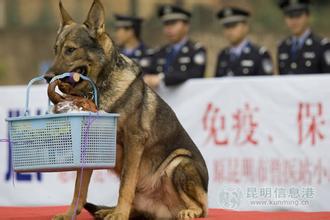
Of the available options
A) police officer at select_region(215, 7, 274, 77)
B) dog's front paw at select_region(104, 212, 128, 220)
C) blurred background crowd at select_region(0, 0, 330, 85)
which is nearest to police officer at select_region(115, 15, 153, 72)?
police officer at select_region(215, 7, 274, 77)

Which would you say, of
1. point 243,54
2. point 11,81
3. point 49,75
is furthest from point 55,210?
point 11,81

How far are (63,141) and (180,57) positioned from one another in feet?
15.2

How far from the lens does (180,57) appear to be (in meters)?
9.98

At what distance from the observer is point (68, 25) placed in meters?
6.20

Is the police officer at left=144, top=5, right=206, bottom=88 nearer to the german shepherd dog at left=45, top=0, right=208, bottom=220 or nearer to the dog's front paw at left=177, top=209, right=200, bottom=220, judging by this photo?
the german shepherd dog at left=45, top=0, right=208, bottom=220

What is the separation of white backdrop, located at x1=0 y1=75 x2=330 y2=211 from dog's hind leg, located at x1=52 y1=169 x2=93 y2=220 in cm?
186

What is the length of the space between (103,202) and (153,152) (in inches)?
110

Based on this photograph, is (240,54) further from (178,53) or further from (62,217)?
(62,217)

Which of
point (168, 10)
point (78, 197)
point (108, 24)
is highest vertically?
point (108, 24)

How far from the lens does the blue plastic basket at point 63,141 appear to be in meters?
5.48

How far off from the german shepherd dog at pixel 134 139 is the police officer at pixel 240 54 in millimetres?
3212

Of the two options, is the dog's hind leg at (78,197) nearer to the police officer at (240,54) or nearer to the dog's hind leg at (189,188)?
the dog's hind leg at (189,188)

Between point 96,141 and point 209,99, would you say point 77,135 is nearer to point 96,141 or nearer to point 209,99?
point 96,141

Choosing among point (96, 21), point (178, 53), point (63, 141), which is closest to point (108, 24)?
point (178, 53)
